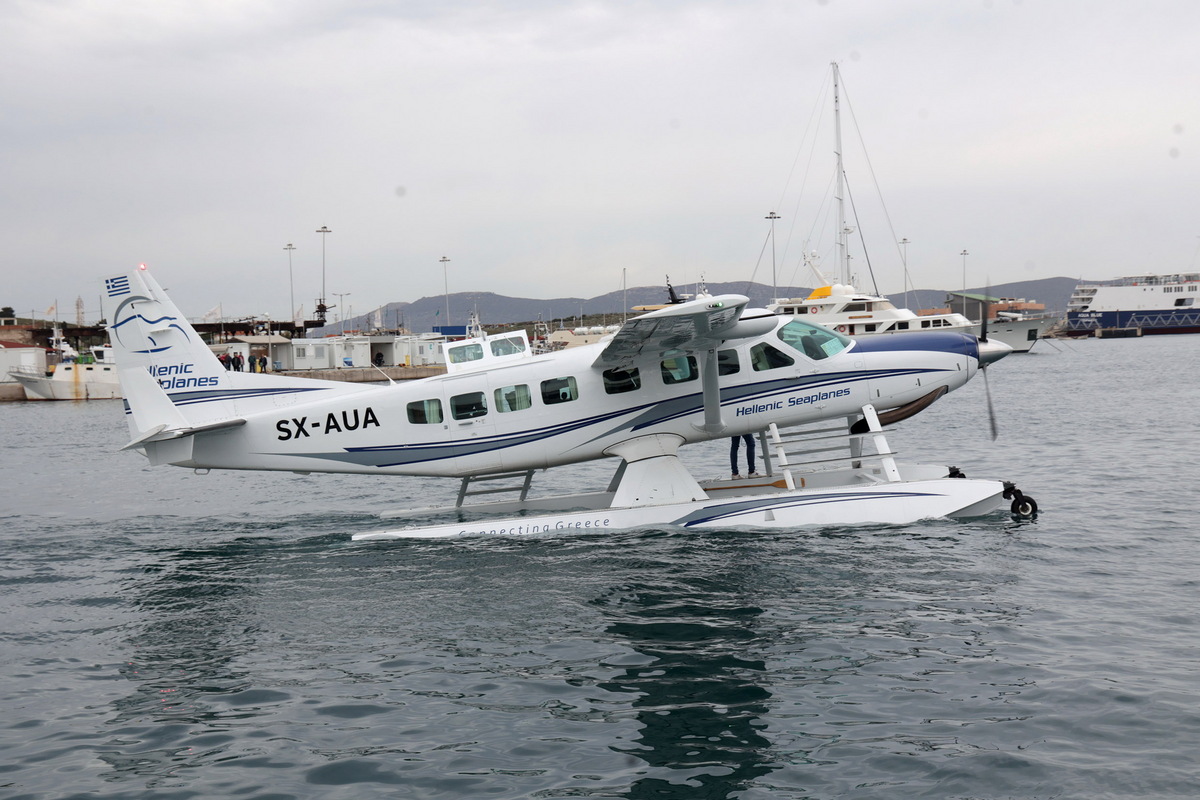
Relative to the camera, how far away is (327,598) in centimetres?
1201

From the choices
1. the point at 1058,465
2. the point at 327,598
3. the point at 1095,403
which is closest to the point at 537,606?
the point at 327,598

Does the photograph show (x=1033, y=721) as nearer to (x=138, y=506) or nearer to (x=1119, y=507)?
(x=1119, y=507)

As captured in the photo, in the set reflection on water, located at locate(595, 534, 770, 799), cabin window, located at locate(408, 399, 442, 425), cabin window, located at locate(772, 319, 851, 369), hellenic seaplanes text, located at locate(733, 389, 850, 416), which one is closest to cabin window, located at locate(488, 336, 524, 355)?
cabin window, located at locate(408, 399, 442, 425)

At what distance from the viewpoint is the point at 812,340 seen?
52.4 feet

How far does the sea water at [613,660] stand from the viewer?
7121mm

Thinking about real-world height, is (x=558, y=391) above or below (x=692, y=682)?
above

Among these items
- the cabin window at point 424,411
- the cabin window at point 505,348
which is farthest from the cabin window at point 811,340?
the cabin window at point 424,411

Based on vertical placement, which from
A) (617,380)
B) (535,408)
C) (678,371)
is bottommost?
(535,408)

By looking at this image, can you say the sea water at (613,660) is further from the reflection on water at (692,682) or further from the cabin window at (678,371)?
the cabin window at (678,371)

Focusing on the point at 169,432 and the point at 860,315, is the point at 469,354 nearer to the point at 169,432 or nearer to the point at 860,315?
the point at 169,432

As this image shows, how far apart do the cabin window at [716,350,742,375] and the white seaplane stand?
3 cm

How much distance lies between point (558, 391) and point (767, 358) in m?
3.69

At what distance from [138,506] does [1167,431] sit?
28061mm

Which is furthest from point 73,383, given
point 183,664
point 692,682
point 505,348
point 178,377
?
point 692,682
